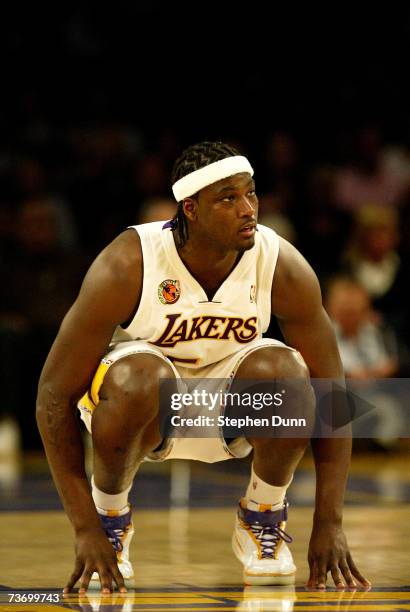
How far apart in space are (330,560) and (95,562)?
0.67m

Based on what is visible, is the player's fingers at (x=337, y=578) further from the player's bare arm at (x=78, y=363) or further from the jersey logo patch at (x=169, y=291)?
the jersey logo patch at (x=169, y=291)

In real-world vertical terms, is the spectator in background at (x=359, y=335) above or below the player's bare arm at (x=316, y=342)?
above

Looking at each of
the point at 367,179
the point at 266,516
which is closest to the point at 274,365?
the point at 266,516

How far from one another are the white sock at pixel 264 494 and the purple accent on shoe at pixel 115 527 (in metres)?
0.41

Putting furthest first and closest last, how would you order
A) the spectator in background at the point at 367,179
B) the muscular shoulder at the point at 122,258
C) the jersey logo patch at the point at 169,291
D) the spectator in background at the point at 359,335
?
the spectator in background at the point at 367,179 → the spectator in background at the point at 359,335 → the jersey logo patch at the point at 169,291 → the muscular shoulder at the point at 122,258

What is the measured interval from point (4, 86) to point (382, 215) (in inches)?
138

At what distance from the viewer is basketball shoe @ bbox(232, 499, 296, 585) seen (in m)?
3.91

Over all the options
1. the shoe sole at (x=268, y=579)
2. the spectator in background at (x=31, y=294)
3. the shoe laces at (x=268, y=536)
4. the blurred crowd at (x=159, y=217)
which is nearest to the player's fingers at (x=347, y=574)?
the shoe sole at (x=268, y=579)

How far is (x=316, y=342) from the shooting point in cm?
390

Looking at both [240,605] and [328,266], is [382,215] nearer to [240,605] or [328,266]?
[328,266]

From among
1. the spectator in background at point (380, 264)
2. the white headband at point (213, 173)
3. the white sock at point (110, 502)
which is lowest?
the white sock at point (110, 502)

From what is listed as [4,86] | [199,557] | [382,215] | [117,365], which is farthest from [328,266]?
[117,365]

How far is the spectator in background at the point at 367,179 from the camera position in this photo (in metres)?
9.85

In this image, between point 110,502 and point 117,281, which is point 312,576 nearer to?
point 110,502
